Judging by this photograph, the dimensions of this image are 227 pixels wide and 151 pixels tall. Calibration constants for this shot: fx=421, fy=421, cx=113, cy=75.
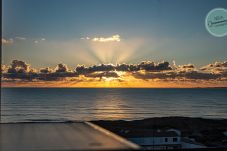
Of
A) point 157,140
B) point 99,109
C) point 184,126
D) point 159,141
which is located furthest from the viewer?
point 99,109

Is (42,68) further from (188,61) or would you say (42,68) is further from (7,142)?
(7,142)

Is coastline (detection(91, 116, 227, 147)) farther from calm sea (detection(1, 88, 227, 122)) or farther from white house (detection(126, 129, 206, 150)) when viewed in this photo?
white house (detection(126, 129, 206, 150))

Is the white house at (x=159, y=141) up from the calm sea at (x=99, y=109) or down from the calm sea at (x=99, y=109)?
up

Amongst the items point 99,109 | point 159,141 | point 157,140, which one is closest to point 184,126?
point 159,141

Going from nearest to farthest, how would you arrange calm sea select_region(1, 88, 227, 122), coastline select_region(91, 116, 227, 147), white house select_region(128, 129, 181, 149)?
white house select_region(128, 129, 181, 149) → coastline select_region(91, 116, 227, 147) → calm sea select_region(1, 88, 227, 122)

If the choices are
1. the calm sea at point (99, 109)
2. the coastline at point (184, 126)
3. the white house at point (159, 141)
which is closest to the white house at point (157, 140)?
the white house at point (159, 141)

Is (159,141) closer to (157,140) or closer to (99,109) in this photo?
(157,140)

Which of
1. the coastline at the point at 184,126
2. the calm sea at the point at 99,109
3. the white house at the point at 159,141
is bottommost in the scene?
the calm sea at the point at 99,109

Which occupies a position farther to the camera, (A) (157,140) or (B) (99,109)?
(B) (99,109)

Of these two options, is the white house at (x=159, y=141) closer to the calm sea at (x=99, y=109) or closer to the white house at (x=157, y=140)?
the white house at (x=157, y=140)

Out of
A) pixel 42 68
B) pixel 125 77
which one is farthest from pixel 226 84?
pixel 42 68

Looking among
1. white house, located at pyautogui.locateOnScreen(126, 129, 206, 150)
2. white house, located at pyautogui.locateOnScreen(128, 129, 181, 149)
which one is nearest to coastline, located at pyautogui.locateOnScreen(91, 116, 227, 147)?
white house, located at pyautogui.locateOnScreen(126, 129, 206, 150)

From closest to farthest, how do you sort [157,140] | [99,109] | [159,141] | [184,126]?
1. [157,140]
2. [159,141]
3. [184,126]
4. [99,109]
